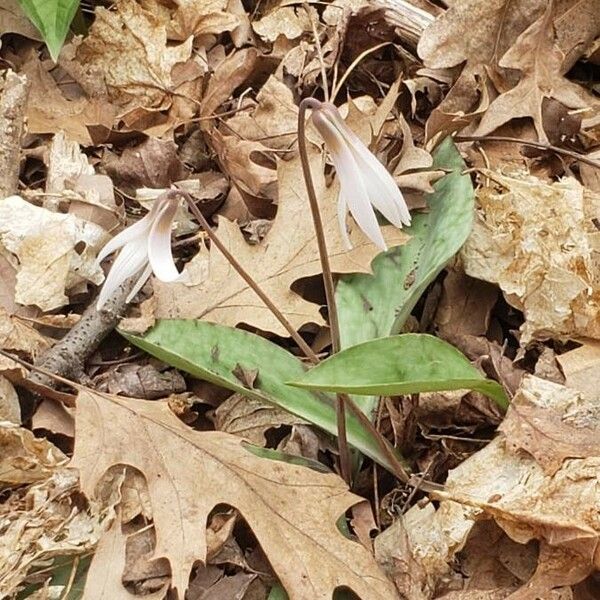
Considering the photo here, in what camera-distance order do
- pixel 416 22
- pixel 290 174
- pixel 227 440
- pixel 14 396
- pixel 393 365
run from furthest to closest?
pixel 416 22 < pixel 290 174 < pixel 14 396 < pixel 227 440 < pixel 393 365

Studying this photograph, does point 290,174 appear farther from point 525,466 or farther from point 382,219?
point 525,466

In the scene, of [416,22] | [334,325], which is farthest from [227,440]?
[416,22]

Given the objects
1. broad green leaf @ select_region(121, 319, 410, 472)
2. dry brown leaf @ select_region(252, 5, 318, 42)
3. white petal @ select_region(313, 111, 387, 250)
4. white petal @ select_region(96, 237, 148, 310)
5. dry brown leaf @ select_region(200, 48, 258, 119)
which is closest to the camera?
white petal @ select_region(313, 111, 387, 250)

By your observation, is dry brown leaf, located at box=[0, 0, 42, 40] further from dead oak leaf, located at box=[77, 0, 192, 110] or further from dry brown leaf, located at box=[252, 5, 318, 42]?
dry brown leaf, located at box=[252, 5, 318, 42]

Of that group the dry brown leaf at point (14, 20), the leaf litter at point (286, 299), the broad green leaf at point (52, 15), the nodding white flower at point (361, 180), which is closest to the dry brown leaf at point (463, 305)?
the leaf litter at point (286, 299)

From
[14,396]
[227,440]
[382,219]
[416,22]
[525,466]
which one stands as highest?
[416,22]

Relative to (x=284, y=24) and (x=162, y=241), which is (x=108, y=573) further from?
(x=284, y=24)

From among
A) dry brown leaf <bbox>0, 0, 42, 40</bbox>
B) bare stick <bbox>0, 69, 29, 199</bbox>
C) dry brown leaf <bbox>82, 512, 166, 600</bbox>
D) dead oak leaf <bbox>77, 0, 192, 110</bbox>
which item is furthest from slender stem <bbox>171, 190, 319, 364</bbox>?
dry brown leaf <bbox>0, 0, 42, 40</bbox>
